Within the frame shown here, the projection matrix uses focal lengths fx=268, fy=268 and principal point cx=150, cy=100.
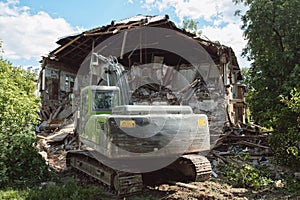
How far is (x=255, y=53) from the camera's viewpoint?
979cm

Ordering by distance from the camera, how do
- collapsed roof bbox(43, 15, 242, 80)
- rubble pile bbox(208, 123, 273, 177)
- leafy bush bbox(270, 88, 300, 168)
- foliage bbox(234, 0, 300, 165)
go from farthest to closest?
collapsed roof bbox(43, 15, 242, 80)
rubble pile bbox(208, 123, 273, 177)
foliage bbox(234, 0, 300, 165)
leafy bush bbox(270, 88, 300, 168)

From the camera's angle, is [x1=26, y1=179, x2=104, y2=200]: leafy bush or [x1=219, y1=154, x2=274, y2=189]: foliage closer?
[x1=26, y1=179, x2=104, y2=200]: leafy bush

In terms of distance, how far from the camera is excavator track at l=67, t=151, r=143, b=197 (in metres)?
5.13

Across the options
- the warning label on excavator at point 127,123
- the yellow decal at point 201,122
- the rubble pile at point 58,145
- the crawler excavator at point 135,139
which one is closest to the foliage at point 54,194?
the crawler excavator at point 135,139

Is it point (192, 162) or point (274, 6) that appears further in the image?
point (274, 6)

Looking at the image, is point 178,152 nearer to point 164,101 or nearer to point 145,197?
point 145,197

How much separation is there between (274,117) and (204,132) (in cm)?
372

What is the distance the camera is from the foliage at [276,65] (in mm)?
7848

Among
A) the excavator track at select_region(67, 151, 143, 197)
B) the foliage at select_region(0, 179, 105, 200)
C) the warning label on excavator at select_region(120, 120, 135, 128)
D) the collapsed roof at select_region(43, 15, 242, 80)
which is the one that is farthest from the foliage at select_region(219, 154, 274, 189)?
the collapsed roof at select_region(43, 15, 242, 80)

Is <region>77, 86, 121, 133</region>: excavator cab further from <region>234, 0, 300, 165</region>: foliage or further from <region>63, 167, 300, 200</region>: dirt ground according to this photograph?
<region>234, 0, 300, 165</region>: foliage

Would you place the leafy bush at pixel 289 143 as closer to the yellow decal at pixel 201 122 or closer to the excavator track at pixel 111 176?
the yellow decal at pixel 201 122

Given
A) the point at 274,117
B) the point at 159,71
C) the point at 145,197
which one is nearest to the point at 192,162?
the point at 145,197

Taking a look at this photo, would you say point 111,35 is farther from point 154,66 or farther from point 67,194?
point 67,194

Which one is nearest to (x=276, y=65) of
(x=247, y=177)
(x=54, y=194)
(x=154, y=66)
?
(x=247, y=177)
